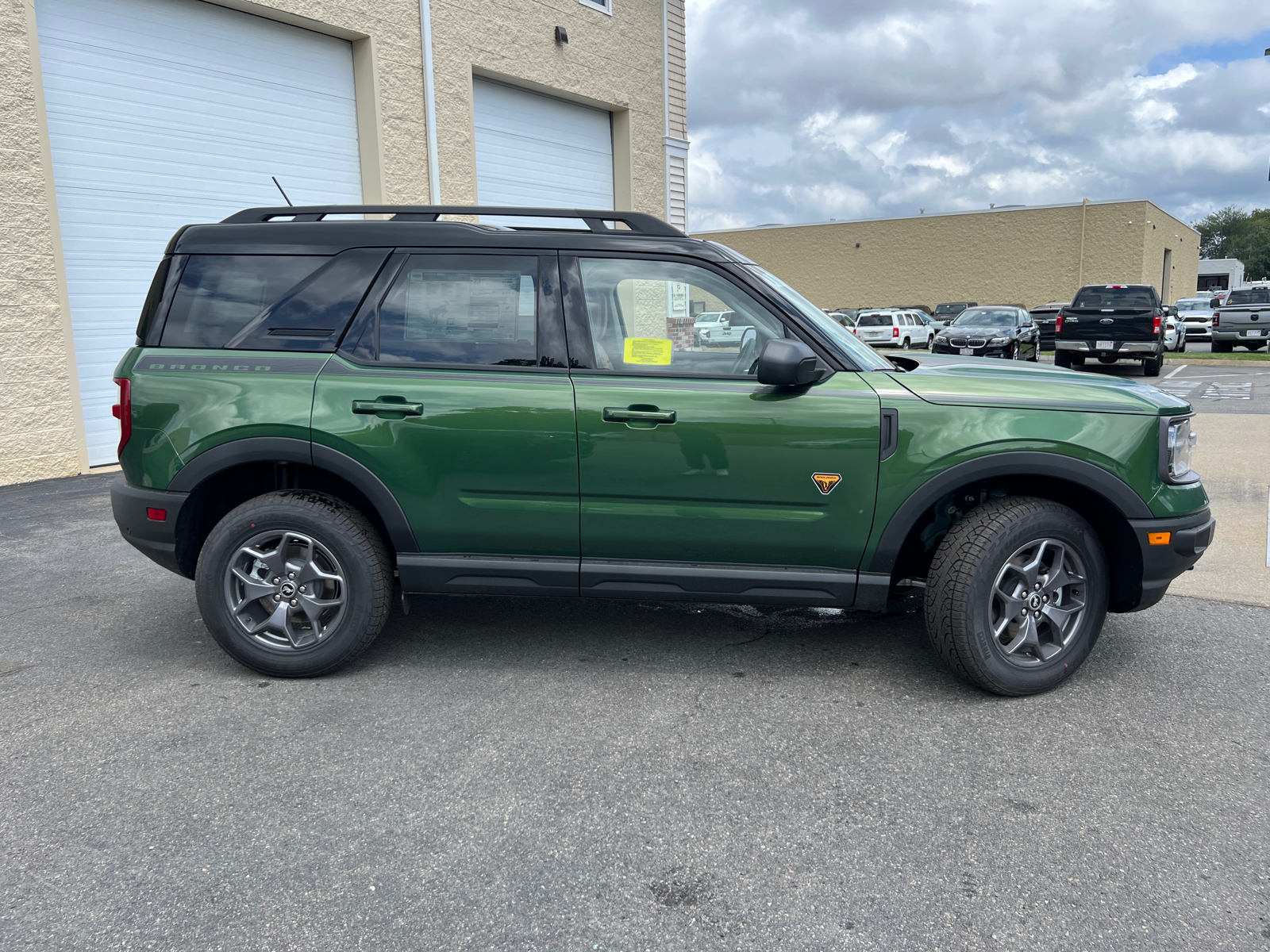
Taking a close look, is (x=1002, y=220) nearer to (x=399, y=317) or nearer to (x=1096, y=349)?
(x=1096, y=349)

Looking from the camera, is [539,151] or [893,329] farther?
[893,329]

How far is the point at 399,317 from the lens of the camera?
391cm

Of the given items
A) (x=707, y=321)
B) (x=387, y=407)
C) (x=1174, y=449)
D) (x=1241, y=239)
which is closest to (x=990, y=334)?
(x=1174, y=449)

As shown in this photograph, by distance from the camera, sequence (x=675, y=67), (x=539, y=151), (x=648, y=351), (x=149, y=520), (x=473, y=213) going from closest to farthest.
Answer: (x=648, y=351)
(x=149, y=520)
(x=473, y=213)
(x=539, y=151)
(x=675, y=67)

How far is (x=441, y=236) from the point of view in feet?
12.8

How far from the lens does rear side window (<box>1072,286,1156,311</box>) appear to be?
19.7m

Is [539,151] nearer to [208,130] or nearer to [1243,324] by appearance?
[208,130]

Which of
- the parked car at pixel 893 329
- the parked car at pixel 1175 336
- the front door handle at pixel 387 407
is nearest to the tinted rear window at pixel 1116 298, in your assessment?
the parked car at pixel 893 329

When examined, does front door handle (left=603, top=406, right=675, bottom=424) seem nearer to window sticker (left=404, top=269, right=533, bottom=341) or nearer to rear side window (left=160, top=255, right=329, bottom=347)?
window sticker (left=404, top=269, right=533, bottom=341)

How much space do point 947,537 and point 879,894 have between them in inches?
63.8

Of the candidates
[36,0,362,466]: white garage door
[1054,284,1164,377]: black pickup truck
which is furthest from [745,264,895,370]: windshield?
[1054,284,1164,377]: black pickup truck

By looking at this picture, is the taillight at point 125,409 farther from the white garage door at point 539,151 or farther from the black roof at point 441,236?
the white garage door at point 539,151

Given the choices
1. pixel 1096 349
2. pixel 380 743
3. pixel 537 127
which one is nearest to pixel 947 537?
pixel 380 743

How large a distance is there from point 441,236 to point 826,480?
A: 74.9 inches
